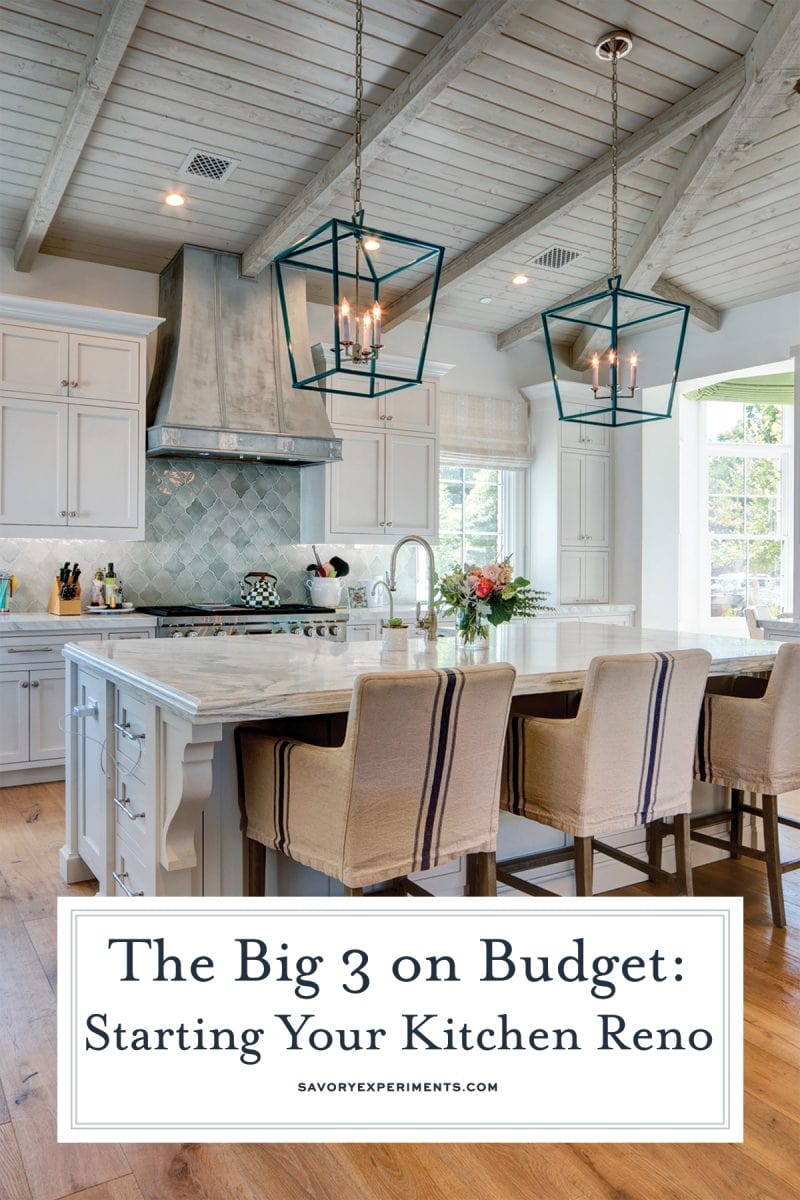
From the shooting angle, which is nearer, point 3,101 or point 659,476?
point 3,101

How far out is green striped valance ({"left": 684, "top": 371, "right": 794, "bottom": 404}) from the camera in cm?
780

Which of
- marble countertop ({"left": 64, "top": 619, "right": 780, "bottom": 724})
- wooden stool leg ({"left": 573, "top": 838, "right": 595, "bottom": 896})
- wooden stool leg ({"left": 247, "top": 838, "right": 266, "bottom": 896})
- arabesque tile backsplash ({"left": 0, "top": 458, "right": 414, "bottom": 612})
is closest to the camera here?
marble countertop ({"left": 64, "top": 619, "right": 780, "bottom": 724})

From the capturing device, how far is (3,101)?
12.3 ft

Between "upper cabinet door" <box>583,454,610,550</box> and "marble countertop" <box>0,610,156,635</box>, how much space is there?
3.77 meters

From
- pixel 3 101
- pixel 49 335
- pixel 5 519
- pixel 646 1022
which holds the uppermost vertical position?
pixel 3 101

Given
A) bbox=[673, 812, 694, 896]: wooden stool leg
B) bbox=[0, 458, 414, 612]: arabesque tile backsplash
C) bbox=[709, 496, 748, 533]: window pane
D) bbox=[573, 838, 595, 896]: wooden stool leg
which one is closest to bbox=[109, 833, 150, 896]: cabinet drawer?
bbox=[573, 838, 595, 896]: wooden stool leg

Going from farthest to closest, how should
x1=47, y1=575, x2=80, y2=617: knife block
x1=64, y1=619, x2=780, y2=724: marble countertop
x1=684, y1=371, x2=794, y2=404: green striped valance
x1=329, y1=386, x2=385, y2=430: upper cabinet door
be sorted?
x1=684, y1=371, x2=794, y2=404: green striped valance → x1=329, y1=386, x2=385, y2=430: upper cabinet door → x1=47, y1=575, x2=80, y2=617: knife block → x1=64, y1=619, x2=780, y2=724: marble countertop

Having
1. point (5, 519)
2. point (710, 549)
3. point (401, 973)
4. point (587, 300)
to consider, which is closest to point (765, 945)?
point (401, 973)

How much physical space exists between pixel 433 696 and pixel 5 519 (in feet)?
11.5

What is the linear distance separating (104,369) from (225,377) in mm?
708

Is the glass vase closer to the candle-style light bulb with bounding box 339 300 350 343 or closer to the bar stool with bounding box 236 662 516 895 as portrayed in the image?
the bar stool with bounding box 236 662 516 895

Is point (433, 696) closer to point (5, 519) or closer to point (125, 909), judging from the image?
point (125, 909)

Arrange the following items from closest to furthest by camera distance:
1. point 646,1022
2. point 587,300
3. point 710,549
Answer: point 646,1022
point 587,300
point 710,549

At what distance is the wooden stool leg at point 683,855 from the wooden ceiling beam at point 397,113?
2934 millimetres
